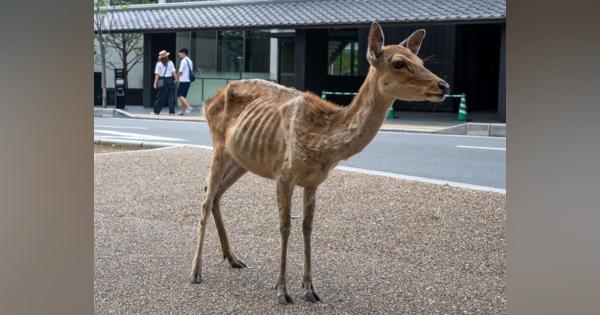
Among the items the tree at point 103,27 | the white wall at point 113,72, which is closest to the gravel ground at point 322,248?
the tree at point 103,27

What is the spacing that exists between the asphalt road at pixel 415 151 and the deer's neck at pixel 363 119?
5.91 m

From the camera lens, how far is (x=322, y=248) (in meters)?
7.06

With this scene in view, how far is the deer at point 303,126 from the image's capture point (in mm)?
4652

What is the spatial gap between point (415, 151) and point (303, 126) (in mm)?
9289

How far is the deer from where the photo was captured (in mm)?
4652

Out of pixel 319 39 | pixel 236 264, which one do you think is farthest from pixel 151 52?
pixel 236 264

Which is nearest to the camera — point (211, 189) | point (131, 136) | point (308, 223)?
point (308, 223)

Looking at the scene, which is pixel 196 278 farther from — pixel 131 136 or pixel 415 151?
pixel 131 136

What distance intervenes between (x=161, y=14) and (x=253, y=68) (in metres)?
4.70

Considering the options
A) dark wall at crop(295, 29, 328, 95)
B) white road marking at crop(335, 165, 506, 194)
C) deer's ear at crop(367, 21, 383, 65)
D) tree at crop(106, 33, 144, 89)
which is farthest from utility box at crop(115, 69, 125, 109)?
deer's ear at crop(367, 21, 383, 65)

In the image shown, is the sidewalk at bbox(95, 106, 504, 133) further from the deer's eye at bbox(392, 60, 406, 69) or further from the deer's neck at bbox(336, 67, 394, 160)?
the deer's eye at bbox(392, 60, 406, 69)
